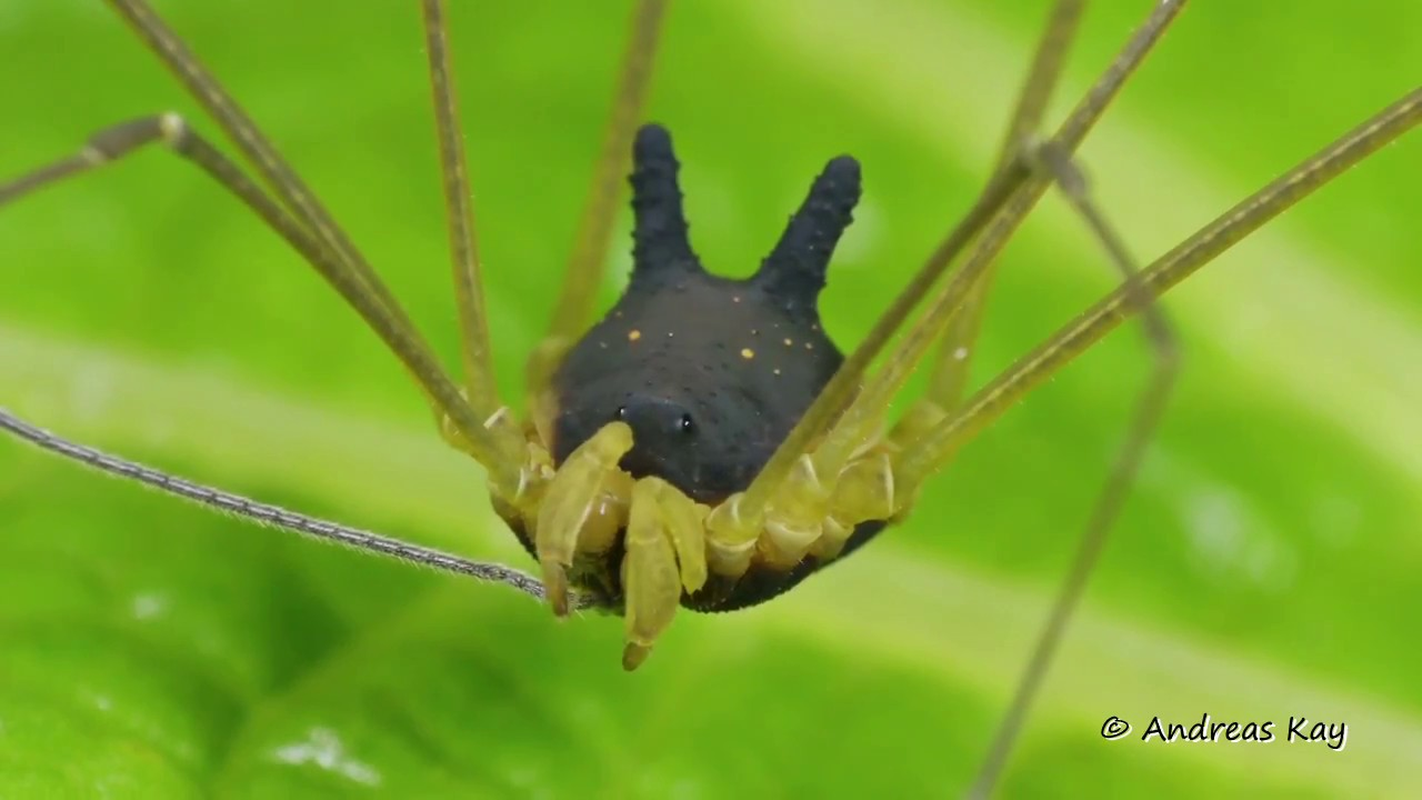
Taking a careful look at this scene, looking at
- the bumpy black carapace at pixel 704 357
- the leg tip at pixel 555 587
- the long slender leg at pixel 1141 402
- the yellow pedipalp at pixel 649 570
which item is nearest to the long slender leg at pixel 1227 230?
the long slender leg at pixel 1141 402

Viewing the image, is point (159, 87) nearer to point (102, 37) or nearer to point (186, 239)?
point (102, 37)

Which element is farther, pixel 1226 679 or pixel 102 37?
pixel 102 37

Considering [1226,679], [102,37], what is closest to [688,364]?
[1226,679]

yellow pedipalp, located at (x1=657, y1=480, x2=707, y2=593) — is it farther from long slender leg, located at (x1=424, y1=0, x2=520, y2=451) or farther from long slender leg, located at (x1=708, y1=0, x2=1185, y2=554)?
long slender leg, located at (x1=424, y1=0, x2=520, y2=451)

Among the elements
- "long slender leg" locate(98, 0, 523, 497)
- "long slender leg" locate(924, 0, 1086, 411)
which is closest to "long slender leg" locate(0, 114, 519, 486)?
"long slender leg" locate(98, 0, 523, 497)

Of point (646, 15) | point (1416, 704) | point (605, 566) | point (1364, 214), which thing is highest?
point (1364, 214)

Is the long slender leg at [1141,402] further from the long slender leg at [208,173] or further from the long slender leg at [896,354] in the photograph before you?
the long slender leg at [208,173]
